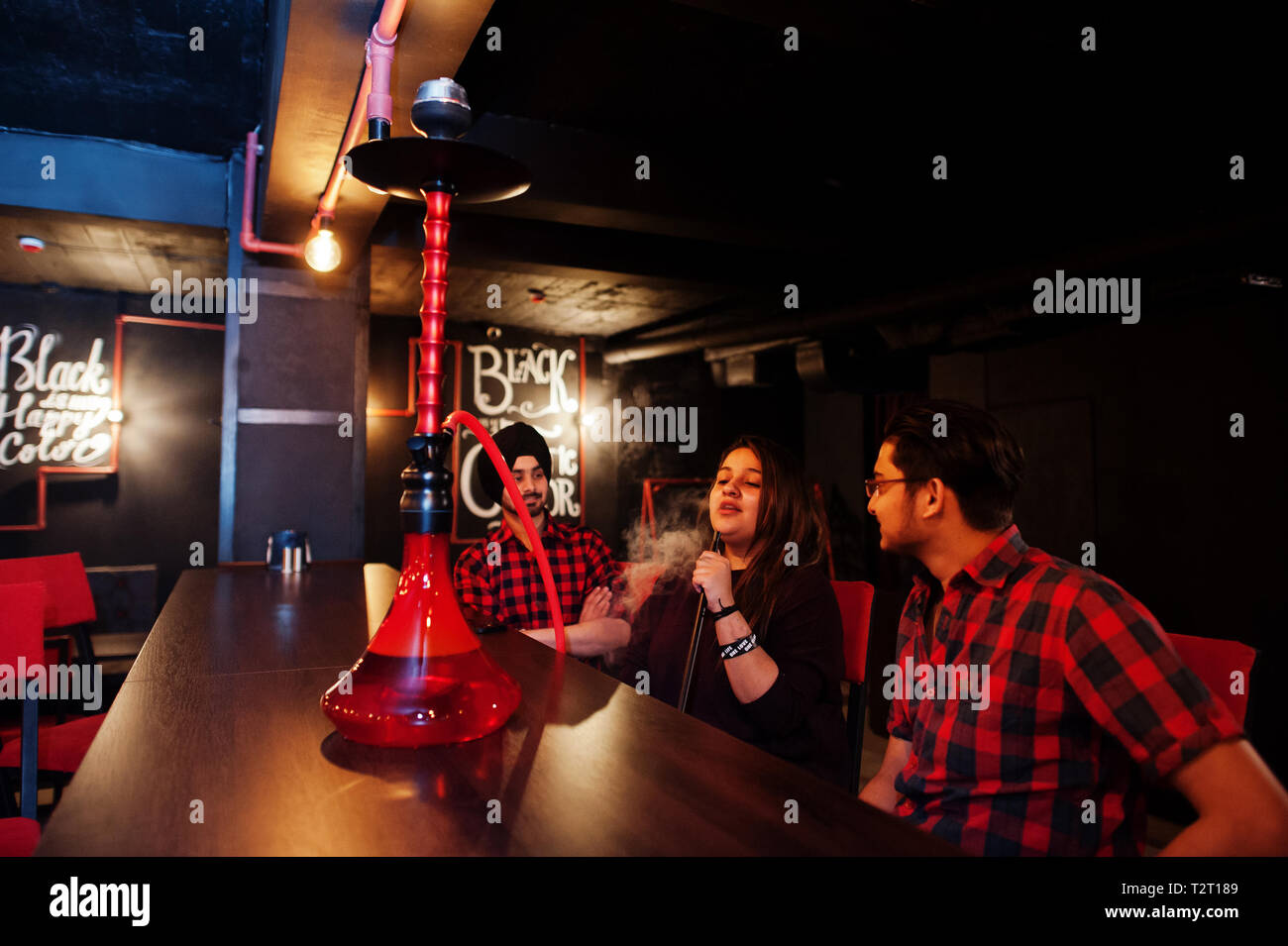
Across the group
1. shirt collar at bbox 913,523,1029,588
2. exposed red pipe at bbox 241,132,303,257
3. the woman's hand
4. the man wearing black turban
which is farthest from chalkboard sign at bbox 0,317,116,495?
shirt collar at bbox 913,523,1029,588

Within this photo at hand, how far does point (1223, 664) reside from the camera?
1477 mm

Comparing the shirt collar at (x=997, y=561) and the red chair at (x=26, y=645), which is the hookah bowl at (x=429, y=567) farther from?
the red chair at (x=26, y=645)

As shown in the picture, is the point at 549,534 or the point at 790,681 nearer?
the point at 790,681

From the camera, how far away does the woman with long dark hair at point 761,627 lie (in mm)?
1814

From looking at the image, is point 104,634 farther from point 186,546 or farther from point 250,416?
point 250,416

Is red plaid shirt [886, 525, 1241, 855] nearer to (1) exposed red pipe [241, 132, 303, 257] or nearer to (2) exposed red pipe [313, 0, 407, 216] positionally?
(2) exposed red pipe [313, 0, 407, 216]

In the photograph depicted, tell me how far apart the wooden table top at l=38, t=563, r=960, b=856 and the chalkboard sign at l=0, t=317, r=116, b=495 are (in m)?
6.37

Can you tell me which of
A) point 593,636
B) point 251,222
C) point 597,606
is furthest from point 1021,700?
point 251,222

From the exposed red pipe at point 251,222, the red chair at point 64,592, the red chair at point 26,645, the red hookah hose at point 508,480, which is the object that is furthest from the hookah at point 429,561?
the exposed red pipe at point 251,222

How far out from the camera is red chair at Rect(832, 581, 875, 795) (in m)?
2.20

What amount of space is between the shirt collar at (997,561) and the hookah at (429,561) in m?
0.95

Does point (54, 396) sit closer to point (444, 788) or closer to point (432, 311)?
point (432, 311)

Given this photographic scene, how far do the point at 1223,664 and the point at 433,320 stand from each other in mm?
1570
